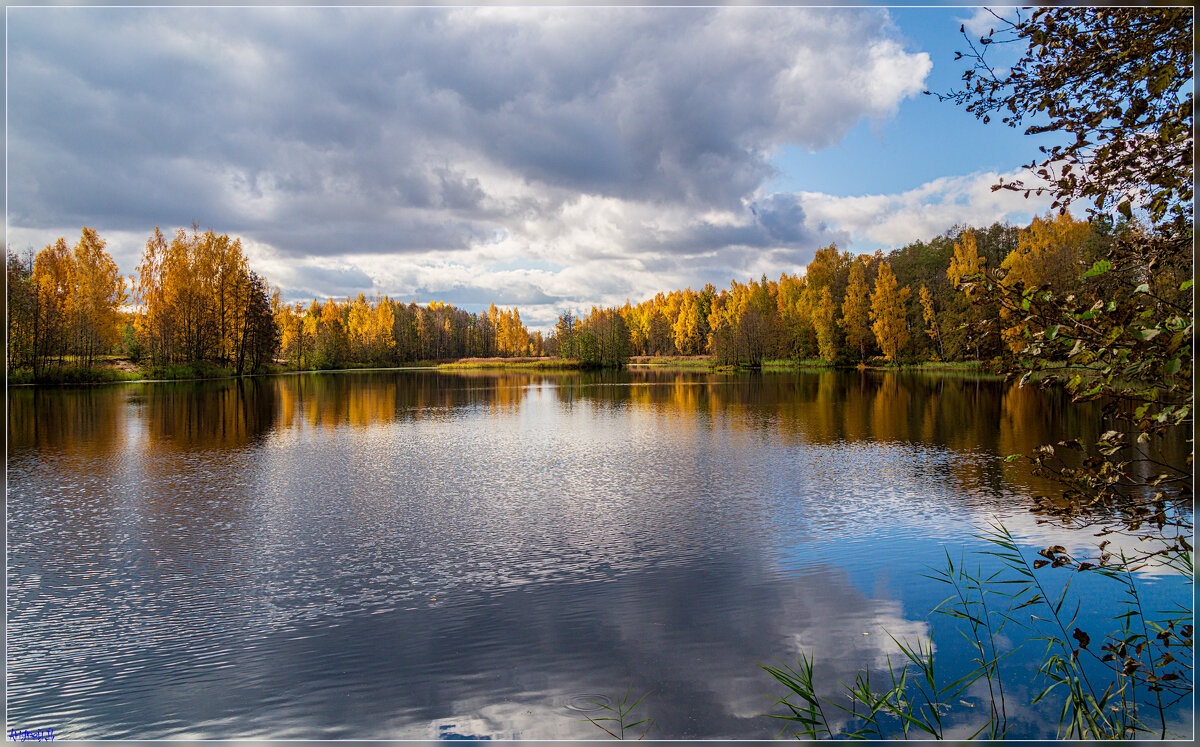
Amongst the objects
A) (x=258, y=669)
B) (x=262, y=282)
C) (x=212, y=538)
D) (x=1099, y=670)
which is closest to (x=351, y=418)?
(x=212, y=538)

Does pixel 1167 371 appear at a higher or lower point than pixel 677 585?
higher

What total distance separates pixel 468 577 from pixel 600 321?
106 m

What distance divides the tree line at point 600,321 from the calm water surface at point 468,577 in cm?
397

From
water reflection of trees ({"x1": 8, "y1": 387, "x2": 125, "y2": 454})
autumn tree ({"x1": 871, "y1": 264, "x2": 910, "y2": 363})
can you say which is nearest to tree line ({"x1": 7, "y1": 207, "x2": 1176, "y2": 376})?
autumn tree ({"x1": 871, "y1": 264, "x2": 910, "y2": 363})

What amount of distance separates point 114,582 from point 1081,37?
35.6ft

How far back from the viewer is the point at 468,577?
Result: 7.88 meters

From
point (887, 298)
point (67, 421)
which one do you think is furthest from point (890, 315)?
point (67, 421)

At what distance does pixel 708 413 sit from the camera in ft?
88.2

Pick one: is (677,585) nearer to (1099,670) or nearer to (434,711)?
(434,711)

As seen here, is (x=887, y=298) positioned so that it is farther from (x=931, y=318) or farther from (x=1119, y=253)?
(x=1119, y=253)

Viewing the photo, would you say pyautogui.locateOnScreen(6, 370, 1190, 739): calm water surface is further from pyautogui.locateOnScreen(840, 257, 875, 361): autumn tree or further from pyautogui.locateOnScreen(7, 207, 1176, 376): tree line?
pyautogui.locateOnScreen(840, 257, 875, 361): autumn tree

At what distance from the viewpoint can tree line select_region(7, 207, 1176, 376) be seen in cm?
4097

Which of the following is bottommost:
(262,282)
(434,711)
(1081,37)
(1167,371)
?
(434,711)

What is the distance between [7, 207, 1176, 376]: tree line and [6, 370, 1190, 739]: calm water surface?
3971mm
